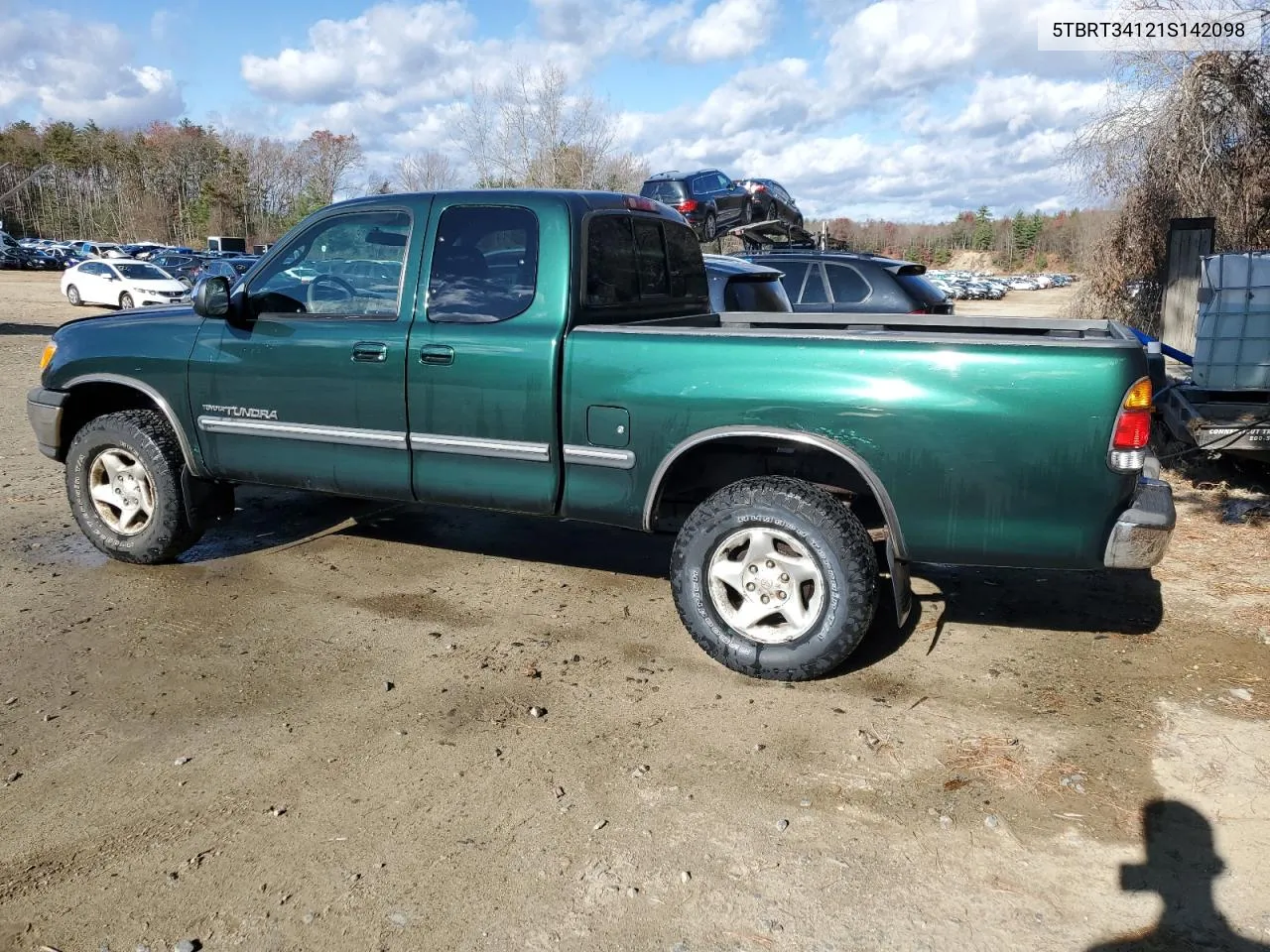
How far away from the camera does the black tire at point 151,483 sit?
543cm

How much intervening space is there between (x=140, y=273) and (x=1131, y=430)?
30.5 meters

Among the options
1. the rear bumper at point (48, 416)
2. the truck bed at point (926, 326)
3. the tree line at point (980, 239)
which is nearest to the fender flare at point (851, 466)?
the truck bed at point (926, 326)

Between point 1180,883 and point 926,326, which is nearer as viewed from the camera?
point 1180,883

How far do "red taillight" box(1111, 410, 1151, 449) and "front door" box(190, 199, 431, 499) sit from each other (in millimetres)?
3006

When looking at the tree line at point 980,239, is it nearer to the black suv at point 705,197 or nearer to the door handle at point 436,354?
the black suv at point 705,197

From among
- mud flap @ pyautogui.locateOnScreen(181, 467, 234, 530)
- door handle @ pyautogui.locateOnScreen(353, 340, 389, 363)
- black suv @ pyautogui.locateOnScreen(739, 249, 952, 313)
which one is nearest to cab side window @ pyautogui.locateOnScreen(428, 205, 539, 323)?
door handle @ pyautogui.locateOnScreen(353, 340, 389, 363)

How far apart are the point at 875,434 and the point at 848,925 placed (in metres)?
1.84

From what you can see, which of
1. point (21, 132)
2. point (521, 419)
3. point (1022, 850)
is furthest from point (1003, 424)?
point (21, 132)

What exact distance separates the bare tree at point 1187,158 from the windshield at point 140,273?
24.8m

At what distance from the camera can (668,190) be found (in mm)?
18016

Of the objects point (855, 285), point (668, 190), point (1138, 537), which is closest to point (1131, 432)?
point (1138, 537)

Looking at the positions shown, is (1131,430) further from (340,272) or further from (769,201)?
(769,201)

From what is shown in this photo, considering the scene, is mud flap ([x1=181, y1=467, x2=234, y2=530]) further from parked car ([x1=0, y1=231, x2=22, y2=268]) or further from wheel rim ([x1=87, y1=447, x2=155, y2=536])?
parked car ([x1=0, y1=231, x2=22, y2=268])

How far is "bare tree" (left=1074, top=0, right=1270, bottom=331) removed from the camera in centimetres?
1245
